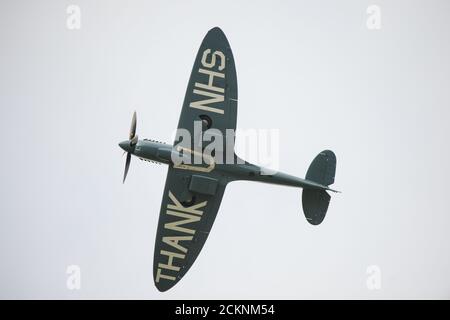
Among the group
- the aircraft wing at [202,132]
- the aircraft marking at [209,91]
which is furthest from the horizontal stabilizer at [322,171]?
the aircraft marking at [209,91]

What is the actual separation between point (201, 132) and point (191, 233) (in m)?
3.75

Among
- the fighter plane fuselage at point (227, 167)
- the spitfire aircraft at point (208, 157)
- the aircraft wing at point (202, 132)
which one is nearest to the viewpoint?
the fighter plane fuselage at point (227, 167)

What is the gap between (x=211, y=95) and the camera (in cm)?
1897

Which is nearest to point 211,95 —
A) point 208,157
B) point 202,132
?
point 202,132

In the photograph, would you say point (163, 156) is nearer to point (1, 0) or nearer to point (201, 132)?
point (201, 132)

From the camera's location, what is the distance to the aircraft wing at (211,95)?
62.1 feet

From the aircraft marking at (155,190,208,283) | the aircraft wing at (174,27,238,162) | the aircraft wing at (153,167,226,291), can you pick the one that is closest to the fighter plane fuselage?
the aircraft wing at (153,167,226,291)

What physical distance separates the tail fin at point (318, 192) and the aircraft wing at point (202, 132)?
9.34 ft

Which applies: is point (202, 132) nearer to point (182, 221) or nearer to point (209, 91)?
point (209, 91)

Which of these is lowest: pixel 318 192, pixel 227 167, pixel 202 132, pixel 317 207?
pixel 317 207

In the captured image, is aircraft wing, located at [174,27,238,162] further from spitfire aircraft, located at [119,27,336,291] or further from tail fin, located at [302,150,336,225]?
tail fin, located at [302,150,336,225]

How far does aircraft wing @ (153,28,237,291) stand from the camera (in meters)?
19.0

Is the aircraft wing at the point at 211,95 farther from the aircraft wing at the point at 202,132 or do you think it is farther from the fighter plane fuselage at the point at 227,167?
the fighter plane fuselage at the point at 227,167

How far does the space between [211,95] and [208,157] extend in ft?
6.65
